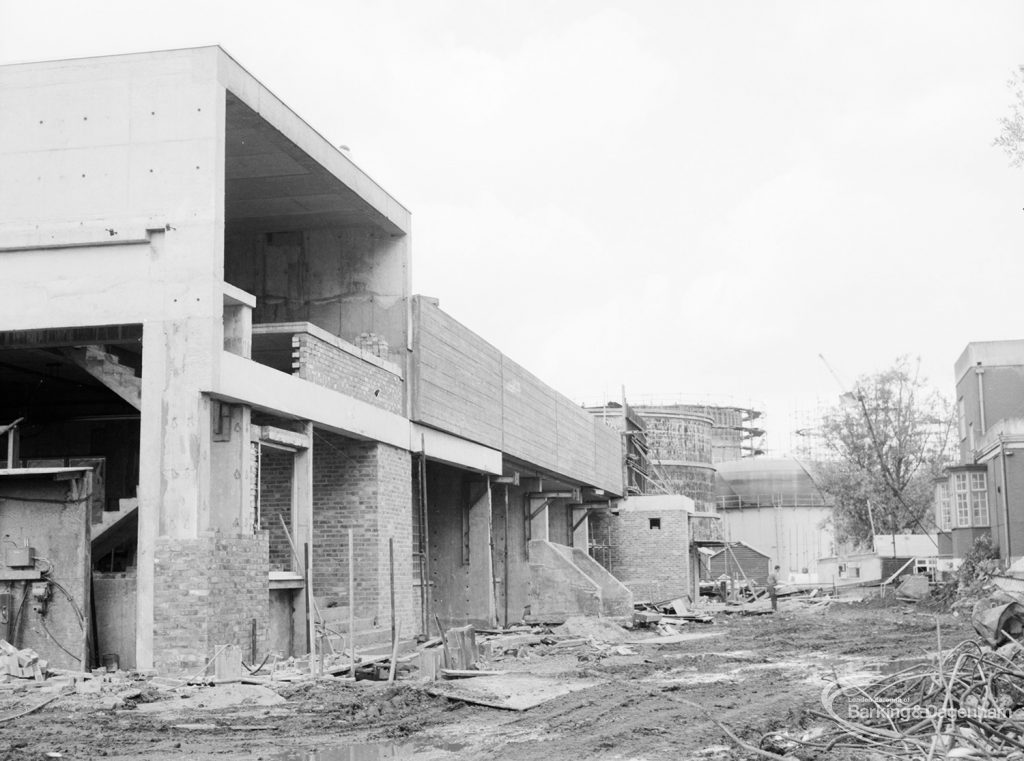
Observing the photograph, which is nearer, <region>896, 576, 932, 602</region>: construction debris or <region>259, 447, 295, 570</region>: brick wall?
<region>259, 447, 295, 570</region>: brick wall

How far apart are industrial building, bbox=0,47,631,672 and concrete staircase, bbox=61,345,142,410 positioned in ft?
0.13

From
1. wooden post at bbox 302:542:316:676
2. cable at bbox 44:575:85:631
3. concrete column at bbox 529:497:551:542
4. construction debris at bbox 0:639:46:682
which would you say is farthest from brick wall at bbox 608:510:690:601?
construction debris at bbox 0:639:46:682

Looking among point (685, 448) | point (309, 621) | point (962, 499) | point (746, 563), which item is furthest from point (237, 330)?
point (685, 448)

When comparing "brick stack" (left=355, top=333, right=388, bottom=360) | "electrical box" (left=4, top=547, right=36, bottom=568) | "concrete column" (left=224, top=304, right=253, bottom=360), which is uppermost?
"brick stack" (left=355, top=333, right=388, bottom=360)

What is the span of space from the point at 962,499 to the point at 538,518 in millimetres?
14421

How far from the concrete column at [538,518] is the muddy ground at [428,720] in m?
17.2

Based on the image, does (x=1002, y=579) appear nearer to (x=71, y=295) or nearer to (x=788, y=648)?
(x=788, y=648)

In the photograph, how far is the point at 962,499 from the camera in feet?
130

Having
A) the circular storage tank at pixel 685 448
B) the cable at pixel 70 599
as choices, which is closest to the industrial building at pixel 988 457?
the circular storage tank at pixel 685 448

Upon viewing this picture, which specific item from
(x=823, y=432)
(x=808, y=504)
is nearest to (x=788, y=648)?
(x=823, y=432)

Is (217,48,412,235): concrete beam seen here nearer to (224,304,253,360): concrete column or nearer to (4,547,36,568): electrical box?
(224,304,253,360): concrete column

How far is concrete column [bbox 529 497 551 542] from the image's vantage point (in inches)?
1389

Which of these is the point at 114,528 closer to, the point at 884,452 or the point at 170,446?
the point at 170,446

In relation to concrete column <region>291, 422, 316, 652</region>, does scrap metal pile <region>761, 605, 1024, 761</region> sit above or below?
below
